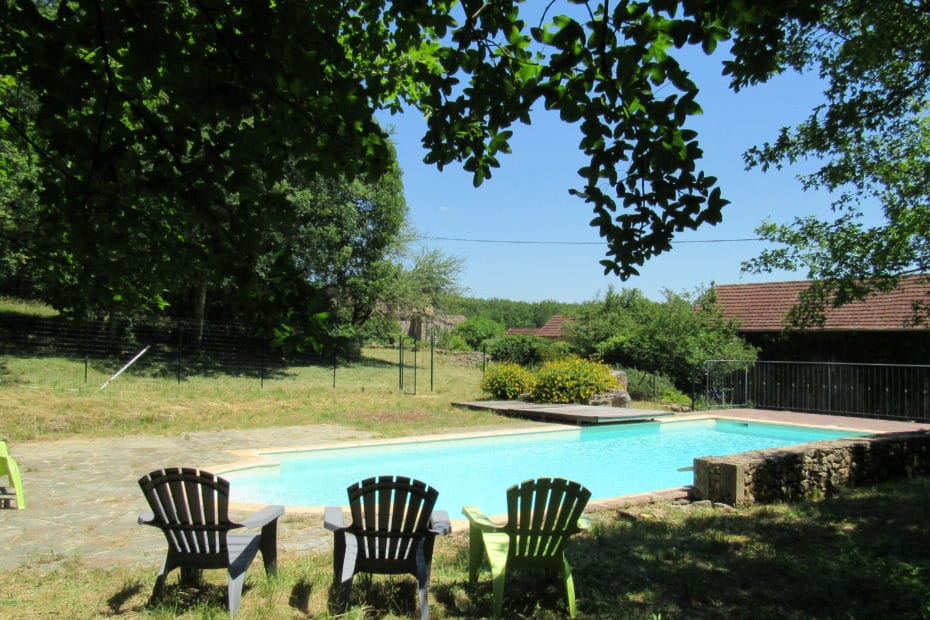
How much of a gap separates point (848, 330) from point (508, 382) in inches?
430

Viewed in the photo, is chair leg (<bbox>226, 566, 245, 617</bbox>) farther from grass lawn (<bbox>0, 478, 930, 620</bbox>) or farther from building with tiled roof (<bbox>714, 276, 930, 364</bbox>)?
building with tiled roof (<bbox>714, 276, 930, 364</bbox>)

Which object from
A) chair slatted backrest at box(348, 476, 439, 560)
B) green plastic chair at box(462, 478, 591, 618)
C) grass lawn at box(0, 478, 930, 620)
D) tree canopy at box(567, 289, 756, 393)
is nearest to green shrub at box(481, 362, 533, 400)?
tree canopy at box(567, 289, 756, 393)

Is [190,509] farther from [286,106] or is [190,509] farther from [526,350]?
[526,350]

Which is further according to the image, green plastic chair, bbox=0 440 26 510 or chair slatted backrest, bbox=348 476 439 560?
green plastic chair, bbox=0 440 26 510

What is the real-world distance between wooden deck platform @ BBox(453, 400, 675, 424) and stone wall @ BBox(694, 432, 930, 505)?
656cm

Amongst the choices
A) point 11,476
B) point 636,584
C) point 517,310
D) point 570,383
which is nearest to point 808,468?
point 636,584

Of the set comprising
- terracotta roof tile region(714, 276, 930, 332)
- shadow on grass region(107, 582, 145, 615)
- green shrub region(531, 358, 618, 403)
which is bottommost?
shadow on grass region(107, 582, 145, 615)

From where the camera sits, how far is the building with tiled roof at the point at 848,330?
62.5 feet

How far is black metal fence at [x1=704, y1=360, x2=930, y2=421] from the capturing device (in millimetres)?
16969

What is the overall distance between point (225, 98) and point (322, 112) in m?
0.62

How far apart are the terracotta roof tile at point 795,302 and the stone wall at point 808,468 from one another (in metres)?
7.10

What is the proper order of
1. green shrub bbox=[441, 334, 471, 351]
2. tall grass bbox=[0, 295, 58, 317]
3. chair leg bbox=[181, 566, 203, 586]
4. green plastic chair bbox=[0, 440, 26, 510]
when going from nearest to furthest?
chair leg bbox=[181, 566, 203, 586] → green plastic chair bbox=[0, 440, 26, 510] → tall grass bbox=[0, 295, 58, 317] → green shrub bbox=[441, 334, 471, 351]

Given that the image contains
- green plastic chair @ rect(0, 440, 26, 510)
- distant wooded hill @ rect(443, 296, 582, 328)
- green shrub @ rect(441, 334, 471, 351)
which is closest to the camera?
green plastic chair @ rect(0, 440, 26, 510)

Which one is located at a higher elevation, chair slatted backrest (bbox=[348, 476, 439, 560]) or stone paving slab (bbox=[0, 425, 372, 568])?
chair slatted backrest (bbox=[348, 476, 439, 560])
